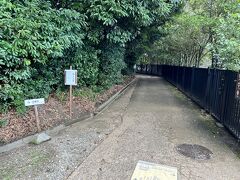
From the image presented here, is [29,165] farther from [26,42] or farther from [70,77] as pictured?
[70,77]

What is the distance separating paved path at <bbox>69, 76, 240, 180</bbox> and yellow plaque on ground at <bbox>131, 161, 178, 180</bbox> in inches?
4.0

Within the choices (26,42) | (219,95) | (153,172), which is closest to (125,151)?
(153,172)

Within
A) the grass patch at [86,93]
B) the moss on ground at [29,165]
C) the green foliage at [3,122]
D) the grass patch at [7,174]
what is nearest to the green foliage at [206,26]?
the grass patch at [86,93]

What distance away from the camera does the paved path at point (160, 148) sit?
384 centimetres

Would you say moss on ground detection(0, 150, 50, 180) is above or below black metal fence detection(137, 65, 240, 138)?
below

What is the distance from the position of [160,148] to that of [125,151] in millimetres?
763

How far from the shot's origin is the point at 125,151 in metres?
4.65

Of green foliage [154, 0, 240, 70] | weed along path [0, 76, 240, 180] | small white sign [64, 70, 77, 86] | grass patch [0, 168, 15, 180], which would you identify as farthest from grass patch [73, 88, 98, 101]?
green foliage [154, 0, 240, 70]

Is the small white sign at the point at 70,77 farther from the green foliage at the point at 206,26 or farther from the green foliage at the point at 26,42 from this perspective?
the green foliage at the point at 206,26

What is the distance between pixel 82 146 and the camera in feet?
15.8

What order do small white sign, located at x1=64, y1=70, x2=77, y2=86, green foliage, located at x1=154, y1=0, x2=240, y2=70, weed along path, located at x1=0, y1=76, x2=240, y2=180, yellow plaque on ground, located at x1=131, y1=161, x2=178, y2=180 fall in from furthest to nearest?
green foliage, located at x1=154, y1=0, x2=240, y2=70
small white sign, located at x1=64, y1=70, x2=77, y2=86
weed along path, located at x1=0, y1=76, x2=240, y2=180
yellow plaque on ground, located at x1=131, y1=161, x2=178, y2=180

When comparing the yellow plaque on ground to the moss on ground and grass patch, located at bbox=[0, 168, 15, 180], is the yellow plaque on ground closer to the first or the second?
the moss on ground

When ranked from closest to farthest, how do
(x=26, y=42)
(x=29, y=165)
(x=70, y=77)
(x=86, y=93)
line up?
(x=29, y=165), (x=26, y=42), (x=70, y=77), (x=86, y=93)

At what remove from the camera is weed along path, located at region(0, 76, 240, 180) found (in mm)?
3789
